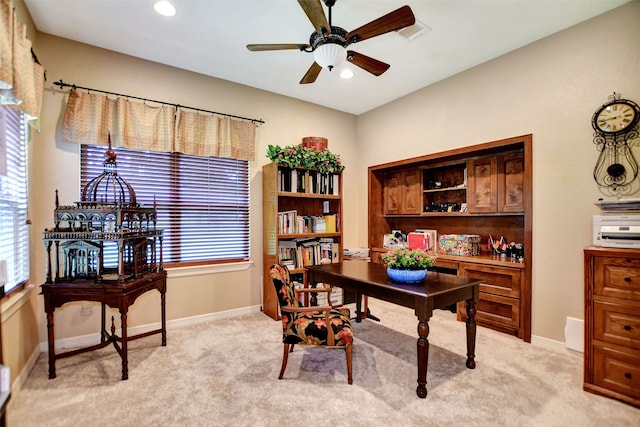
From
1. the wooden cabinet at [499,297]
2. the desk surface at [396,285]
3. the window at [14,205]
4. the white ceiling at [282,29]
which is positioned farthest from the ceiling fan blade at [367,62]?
the window at [14,205]

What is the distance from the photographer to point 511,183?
351 cm

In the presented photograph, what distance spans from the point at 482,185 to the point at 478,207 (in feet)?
0.89

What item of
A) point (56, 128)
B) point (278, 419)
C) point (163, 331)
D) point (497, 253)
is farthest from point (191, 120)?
point (497, 253)

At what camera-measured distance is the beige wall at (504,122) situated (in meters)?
2.73

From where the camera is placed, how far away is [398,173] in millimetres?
4816

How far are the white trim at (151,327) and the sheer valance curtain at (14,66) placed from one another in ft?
6.84

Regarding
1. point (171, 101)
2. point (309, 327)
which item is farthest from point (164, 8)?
point (309, 327)

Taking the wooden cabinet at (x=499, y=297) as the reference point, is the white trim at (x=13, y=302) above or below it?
above

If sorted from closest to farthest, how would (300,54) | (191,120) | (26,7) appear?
(26,7), (300,54), (191,120)

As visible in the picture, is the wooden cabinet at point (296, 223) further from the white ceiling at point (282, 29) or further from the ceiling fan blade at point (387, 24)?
the ceiling fan blade at point (387, 24)

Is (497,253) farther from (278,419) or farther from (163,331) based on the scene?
(163,331)

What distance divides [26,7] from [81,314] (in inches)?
108

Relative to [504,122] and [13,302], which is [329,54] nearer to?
[504,122]

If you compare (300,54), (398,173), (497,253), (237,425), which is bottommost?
(237,425)
